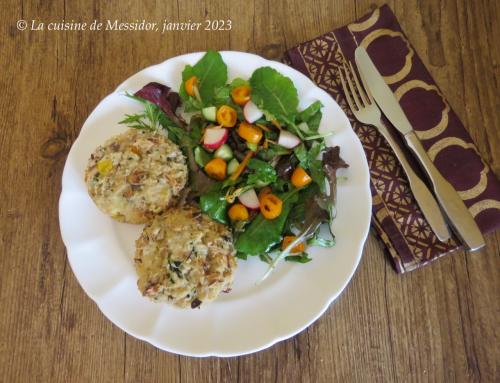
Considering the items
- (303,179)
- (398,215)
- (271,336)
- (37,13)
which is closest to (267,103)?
(303,179)

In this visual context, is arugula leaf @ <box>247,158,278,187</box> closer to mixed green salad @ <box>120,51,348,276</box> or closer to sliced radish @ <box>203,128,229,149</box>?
mixed green salad @ <box>120,51,348,276</box>

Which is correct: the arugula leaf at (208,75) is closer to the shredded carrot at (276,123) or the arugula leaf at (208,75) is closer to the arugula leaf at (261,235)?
the shredded carrot at (276,123)

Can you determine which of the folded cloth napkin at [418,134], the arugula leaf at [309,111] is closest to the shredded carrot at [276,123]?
the arugula leaf at [309,111]

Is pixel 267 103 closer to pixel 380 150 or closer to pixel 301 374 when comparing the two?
pixel 380 150

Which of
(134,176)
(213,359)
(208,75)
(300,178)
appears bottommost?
(213,359)

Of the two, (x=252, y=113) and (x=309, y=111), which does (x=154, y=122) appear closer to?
(x=252, y=113)

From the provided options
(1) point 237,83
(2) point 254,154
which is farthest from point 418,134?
(1) point 237,83

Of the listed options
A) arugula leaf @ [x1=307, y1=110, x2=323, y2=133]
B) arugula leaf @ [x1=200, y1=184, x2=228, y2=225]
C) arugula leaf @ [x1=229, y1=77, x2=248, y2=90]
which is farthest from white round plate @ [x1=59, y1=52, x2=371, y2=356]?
arugula leaf @ [x1=200, y1=184, x2=228, y2=225]

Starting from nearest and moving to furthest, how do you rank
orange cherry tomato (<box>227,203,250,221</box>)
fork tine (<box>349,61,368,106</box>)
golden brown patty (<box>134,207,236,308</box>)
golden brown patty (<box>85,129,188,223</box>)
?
1. golden brown patty (<box>134,207,236,308</box>)
2. golden brown patty (<box>85,129,188,223</box>)
3. orange cherry tomato (<box>227,203,250,221</box>)
4. fork tine (<box>349,61,368,106</box>)
